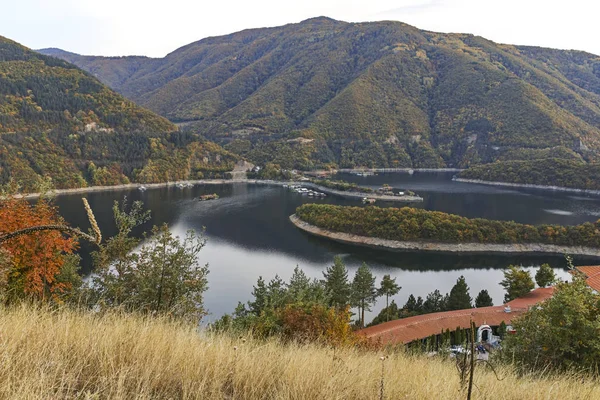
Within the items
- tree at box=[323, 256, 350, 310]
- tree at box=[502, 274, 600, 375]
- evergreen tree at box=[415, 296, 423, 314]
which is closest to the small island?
evergreen tree at box=[415, 296, 423, 314]

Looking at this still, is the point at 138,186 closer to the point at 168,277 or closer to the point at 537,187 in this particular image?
the point at 168,277

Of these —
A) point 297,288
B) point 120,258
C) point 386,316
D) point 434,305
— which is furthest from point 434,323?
point 120,258

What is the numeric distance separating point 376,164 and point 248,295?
87.1m

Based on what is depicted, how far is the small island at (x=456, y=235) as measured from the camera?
110ft

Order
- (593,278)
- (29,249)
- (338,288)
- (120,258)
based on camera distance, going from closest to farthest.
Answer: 1. (29,249)
2. (120,258)
3. (593,278)
4. (338,288)

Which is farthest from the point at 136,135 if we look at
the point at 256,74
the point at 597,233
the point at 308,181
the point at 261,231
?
the point at 256,74

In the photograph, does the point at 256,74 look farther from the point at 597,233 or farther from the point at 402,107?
the point at 597,233

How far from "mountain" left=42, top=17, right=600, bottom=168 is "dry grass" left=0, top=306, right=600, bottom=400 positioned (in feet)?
298

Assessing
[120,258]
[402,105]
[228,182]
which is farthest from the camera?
[402,105]

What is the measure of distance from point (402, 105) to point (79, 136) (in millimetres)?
102771

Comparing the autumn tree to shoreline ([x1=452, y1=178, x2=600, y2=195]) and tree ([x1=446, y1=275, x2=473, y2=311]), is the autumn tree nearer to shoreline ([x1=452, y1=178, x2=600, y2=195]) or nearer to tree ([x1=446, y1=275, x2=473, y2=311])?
tree ([x1=446, y1=275, x2=473, y2=311])

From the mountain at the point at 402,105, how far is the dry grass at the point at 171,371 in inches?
3571

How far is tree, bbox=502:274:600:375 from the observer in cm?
602

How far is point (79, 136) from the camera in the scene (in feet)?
246
